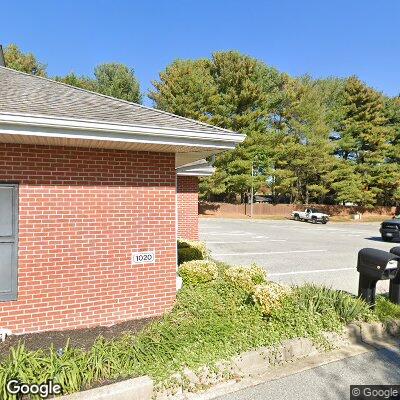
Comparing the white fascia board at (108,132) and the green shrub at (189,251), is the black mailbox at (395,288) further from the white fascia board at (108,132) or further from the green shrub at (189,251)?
the green shrub at (189,251)

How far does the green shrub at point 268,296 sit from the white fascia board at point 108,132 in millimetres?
2446

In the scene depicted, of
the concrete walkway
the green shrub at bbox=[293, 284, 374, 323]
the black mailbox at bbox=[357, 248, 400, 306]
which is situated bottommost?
the concrete walkway

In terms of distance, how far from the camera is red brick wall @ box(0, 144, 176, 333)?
17.3 feet

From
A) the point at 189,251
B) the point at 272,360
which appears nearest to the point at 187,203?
the point at 189,251

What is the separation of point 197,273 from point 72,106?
4.17m

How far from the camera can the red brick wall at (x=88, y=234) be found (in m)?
5.27

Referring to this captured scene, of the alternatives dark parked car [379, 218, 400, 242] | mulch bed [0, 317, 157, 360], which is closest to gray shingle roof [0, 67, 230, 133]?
mulch bed [0, 317, 157, 360]

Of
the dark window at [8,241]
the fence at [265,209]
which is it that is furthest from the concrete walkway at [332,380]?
the fence at [265,209]

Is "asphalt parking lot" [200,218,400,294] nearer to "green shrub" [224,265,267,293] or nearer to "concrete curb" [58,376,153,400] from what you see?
→ "green shrub" [224,265,267,293]

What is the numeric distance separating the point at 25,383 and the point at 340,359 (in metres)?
4.10

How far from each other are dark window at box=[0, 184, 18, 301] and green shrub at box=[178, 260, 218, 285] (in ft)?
11.1

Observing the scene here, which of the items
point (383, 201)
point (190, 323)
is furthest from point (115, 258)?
point (383, 201)

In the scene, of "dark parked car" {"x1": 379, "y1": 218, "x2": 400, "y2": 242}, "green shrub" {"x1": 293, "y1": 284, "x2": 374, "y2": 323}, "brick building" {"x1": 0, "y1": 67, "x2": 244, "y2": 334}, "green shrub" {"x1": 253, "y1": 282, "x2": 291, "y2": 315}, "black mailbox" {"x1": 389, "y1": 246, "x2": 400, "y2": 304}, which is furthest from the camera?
→ "dark parked car" {"x1": 379, "y1": 218, "x2": 400, "y2": 242}

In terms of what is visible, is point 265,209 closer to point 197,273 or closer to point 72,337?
point 197,273
